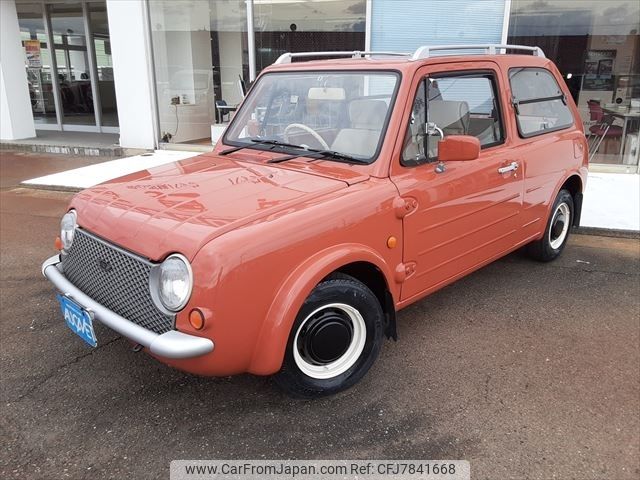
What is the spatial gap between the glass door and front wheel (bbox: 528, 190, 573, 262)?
11843 mm

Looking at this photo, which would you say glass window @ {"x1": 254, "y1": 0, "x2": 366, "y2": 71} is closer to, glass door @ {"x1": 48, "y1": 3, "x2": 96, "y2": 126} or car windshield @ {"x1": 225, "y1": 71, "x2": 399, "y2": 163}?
glass door @ {"x1": 48, "y1": 3, "x2": 96, "y2": 126}

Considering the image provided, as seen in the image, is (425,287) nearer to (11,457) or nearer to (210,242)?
(210,242)

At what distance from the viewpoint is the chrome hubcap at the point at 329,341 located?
8.94ft

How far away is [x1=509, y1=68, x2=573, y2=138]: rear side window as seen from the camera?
4.15 m

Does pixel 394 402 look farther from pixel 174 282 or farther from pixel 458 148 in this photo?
pixel 458 148

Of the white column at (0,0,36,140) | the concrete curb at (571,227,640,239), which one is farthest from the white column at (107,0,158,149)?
the concrete curb at (571,227,640,239)

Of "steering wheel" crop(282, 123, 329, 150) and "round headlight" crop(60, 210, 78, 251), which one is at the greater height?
"steering wheel" crop(282, 123, 329, 150)

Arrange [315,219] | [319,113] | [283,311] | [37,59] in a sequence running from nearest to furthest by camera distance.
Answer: [283,311]
[315,219]
[319,113]
[37,59]

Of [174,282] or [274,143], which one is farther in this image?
[274,143]

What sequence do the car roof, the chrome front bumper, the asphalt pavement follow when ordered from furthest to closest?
the car roof, the asphalt pavement, the chrome front bumper

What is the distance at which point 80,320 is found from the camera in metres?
2.72

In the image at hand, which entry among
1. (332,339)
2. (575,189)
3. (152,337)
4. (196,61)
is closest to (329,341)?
(332,339)

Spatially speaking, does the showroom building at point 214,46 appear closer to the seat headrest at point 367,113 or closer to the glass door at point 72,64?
the glass door at point 72,64

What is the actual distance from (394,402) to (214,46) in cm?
934
